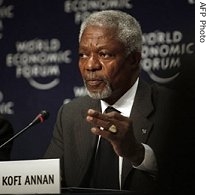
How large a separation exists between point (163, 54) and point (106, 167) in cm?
68

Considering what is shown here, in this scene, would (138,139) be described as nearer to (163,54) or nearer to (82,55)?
(163,54)

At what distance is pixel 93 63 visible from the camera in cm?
298

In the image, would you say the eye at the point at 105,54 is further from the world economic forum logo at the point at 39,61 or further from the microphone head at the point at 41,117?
the microphone head at the point at 41,117

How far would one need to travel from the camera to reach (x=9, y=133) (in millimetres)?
3162

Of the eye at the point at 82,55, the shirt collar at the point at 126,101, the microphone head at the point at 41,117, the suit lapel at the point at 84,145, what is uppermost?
Result: the eye at the point at 82,55

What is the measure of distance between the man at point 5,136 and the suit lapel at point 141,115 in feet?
2.30

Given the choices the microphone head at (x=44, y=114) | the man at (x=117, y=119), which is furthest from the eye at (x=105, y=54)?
the microphone head at (x=44, y=114)

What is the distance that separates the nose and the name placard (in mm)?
592

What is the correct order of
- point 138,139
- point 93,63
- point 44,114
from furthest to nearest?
point 44,114 → point 93,63 → point 138,139

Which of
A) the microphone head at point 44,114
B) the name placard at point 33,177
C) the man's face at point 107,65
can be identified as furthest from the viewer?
the microphone head at point 44,114

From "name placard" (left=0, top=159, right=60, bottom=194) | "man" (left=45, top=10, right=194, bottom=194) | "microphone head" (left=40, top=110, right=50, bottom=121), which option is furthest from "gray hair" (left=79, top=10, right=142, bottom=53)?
"name placard" (left=0, top=159, right=60, bottom=194)

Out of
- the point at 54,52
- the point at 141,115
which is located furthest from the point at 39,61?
the point at 141,115

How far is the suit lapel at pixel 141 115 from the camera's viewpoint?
9.43 ft

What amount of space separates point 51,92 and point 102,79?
35 centimetres
